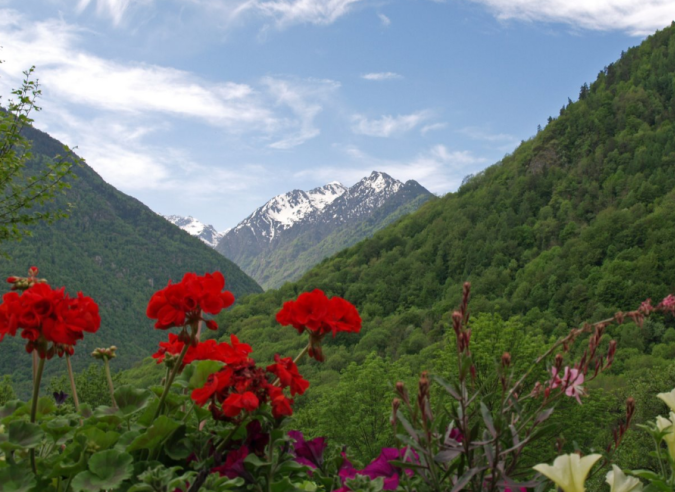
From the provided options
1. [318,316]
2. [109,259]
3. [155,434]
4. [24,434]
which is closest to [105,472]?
[155,434]

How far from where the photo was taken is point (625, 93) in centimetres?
11719

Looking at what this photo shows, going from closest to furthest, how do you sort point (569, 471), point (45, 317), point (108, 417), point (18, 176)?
point (569, 471), point (45, 317), point (108, 417), point (18, 176)

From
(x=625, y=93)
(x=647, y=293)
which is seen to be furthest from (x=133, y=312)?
(x=625, y=93)

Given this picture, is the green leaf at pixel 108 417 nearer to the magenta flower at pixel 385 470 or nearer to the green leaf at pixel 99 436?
the green leaf at pixel 99 436

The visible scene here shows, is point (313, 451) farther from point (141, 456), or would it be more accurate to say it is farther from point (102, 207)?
point (102, 207)

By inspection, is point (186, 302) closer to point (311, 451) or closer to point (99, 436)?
point (99, 436)

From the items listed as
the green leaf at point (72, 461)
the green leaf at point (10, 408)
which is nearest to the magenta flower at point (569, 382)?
the green leaf at point (72, 461)

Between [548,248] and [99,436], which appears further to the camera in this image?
[548,248]

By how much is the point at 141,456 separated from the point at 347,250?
117 metres

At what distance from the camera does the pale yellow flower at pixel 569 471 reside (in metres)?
1.30

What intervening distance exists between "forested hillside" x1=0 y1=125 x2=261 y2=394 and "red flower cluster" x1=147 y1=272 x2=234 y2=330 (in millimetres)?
91132

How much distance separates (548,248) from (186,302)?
10498cm

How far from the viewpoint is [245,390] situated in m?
1.53

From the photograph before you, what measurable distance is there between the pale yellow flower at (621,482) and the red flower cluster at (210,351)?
1.06 metres
